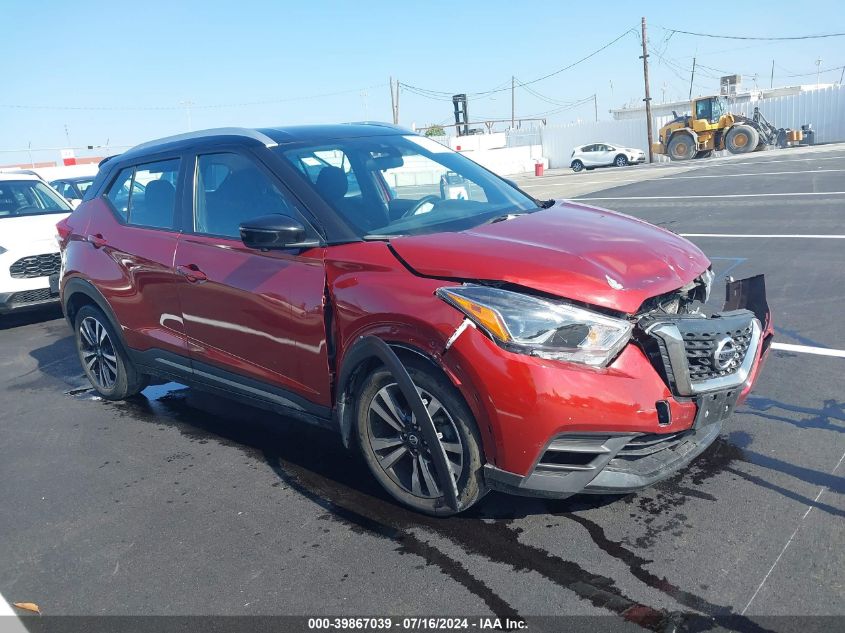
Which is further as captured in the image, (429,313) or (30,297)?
(30,297)

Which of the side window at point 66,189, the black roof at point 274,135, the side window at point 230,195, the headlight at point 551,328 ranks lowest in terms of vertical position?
the headlight at point 551,328

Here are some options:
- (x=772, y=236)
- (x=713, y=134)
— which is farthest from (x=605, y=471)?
(x=713, y=134)

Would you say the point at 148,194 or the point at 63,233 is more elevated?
the point at 148,194

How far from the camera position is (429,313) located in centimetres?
307

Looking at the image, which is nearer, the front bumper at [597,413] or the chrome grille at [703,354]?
the front bumper at [597,413]

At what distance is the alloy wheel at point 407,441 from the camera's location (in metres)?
3.14

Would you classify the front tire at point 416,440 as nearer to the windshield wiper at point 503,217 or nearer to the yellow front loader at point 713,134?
the windshield wiper at point 503,217

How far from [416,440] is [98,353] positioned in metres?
3.33

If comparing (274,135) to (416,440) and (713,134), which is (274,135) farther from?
(713,134)

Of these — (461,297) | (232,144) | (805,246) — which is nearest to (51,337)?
(232,144)

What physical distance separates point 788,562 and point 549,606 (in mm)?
952

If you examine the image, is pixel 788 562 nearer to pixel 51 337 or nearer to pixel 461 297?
pixel 461 297

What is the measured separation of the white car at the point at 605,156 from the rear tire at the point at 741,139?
6.03 m

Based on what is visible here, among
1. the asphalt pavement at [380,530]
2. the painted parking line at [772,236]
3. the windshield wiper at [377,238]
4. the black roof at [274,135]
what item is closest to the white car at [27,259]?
the asphalt pavement at [380,530]
